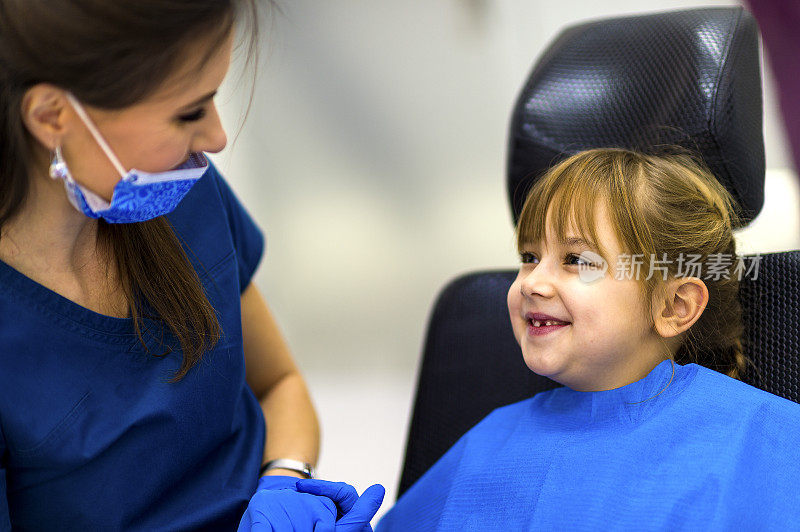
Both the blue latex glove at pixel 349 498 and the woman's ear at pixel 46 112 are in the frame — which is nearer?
the woman's ear at pixel 46 112

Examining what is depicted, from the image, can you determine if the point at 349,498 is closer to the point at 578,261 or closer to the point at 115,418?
the point at 115,418

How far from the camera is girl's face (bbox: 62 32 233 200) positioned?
96 centimetres

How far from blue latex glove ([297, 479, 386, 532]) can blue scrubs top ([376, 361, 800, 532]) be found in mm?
120

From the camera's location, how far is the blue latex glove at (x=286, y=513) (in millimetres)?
1107

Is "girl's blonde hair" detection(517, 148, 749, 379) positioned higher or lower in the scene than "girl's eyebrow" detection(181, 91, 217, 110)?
lower

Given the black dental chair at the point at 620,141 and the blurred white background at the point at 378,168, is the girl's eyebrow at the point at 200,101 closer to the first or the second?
the black dental chair at the point at 620,141

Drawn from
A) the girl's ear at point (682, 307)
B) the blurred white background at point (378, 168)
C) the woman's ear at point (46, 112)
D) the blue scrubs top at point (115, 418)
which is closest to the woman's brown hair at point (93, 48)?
the woman's ear at point (46, 112)

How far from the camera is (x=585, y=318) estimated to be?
45.9 inches

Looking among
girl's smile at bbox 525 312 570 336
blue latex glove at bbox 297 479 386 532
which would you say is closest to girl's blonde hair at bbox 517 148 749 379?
girl's smile at bbox 525 312 570 336

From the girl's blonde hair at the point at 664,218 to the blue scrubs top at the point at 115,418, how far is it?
528 mm

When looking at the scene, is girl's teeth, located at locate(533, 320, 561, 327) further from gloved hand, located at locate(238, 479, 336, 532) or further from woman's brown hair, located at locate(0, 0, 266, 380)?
woman's brown hair, located at locate(0, 0, 266, 380)

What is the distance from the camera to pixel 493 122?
287cm

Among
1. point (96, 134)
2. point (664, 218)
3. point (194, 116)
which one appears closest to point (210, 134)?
point (194, 116)

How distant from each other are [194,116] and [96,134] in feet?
0.39
